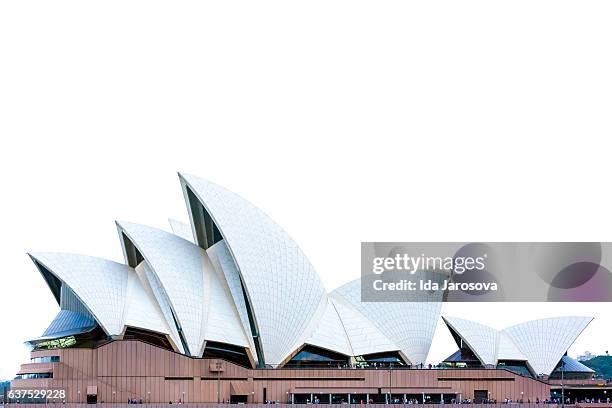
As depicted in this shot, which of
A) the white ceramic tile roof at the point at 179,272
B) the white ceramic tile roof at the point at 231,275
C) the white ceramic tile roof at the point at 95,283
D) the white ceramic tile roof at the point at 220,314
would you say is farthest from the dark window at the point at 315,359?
the white ceramic tile roof at the point at 95,283

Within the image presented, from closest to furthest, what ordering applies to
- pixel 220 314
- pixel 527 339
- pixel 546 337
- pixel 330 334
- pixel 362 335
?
pixel 220 314
pixel 330 334
pixel 362 335
pixel 546 337
pixel 527 339

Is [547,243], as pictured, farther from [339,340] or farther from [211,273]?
[211,273]

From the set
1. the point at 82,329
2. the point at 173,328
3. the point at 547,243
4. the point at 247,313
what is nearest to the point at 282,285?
the point at 247,313

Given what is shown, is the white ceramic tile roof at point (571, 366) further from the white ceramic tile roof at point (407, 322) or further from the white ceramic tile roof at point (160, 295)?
the white ceramic tile roof at point (160, 295)

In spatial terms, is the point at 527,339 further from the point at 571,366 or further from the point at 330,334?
the point at 330,334

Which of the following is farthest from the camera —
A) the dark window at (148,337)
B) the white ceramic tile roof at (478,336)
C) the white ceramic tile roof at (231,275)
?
the white ceramic tile roof at (478,336)

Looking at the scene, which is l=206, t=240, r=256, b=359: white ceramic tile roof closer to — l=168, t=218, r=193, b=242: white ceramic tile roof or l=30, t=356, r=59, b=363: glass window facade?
l=168, t=218, r=193, b=242: white ceramic tile roof

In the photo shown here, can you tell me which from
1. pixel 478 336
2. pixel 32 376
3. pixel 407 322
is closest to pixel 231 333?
pixel 407 322
